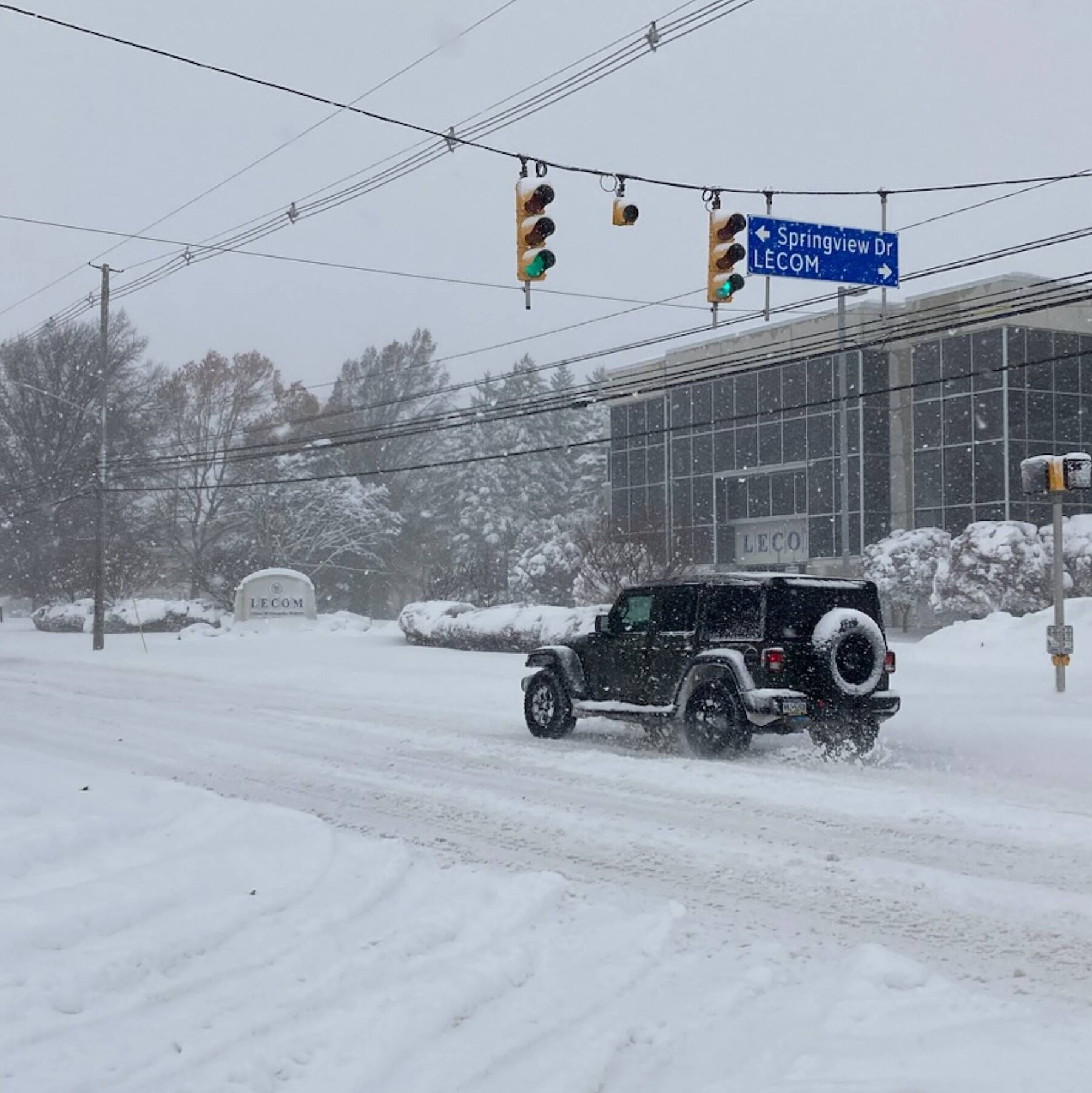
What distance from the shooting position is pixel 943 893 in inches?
297

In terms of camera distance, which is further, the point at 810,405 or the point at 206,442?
the point at 206,442

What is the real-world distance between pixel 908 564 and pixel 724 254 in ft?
79.5

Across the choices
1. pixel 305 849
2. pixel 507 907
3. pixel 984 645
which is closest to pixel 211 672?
pixel 984 645

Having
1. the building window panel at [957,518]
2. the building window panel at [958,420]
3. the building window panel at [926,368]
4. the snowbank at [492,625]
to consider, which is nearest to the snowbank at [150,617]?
the snowbank at [492,625]

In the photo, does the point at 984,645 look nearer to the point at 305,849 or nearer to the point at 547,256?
the point at 547,256

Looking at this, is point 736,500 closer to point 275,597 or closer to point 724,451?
point 724,451

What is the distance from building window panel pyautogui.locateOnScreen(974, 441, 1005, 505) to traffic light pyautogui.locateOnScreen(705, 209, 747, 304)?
30320mm

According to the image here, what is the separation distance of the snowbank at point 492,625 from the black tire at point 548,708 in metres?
12.0

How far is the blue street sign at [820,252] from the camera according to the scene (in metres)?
18.1

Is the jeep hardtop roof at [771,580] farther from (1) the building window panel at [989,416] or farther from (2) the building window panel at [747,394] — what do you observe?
(2) the building window panel at [747,394]

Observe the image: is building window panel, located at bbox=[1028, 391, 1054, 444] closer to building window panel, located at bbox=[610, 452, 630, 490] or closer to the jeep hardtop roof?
building window panel, located at bbox=[610, 452, 630, 490]

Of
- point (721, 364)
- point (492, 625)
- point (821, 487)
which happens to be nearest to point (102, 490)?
point (492, 625)

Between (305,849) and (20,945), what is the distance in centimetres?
264

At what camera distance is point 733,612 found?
1373 cm
